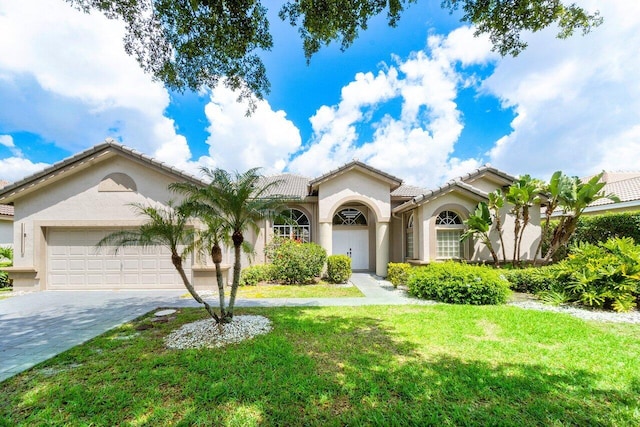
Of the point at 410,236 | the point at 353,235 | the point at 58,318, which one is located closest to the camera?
the point at 58,318

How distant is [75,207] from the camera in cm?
1234

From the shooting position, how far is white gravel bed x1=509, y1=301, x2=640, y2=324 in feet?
26.2

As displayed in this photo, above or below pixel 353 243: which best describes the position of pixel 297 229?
above

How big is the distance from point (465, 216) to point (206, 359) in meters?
12.9

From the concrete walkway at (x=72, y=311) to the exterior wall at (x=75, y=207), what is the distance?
1.69 m

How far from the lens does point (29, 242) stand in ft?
39.5

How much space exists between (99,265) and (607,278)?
19.7 metres

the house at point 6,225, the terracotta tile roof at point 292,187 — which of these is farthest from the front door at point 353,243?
the house at point 6,225

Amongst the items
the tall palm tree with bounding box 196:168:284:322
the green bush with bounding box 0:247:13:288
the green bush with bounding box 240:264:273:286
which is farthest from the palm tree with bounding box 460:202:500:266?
the green bush with bounding box 0:247:13:288

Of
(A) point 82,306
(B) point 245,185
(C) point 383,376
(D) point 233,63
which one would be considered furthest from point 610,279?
(A) point 82,306

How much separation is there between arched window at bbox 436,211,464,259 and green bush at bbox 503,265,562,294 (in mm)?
2548

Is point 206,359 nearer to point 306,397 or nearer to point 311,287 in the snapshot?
point 306,397

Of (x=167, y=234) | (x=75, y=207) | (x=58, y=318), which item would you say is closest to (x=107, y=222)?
(x=75, y=207)

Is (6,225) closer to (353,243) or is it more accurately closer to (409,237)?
(353,243)
